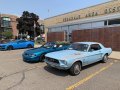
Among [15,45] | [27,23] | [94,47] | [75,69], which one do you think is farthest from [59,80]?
[27,23]

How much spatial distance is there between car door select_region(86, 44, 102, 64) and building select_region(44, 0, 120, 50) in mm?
8239

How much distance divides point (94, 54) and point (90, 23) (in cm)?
1233

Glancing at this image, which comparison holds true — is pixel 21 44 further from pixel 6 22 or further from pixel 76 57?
pixel 6 22

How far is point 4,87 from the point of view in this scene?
18.0 ft

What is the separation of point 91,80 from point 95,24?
14.0m

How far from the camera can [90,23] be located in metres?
20.1

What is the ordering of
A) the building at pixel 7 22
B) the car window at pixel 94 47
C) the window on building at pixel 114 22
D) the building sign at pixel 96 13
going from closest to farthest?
1. the car window at pixel 94 47
2. the window on building at pixel 114 22
3. the building sign at pixel 96 13
4. the building at pixel 7 22

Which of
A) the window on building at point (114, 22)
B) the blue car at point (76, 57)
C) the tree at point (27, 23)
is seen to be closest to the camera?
the blue car at point (76, 57)

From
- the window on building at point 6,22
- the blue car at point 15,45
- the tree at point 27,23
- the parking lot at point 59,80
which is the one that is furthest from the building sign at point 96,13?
the window on building at point 6,22

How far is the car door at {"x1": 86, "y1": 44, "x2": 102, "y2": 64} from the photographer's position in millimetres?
8028

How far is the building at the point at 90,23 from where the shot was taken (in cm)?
1753

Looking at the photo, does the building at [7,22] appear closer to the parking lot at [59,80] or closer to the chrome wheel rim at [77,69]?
the parking lot at [59,80]

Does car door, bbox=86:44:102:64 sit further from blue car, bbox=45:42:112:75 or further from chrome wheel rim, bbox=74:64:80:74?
chrome wheel rim, bbox=74:64:80:74

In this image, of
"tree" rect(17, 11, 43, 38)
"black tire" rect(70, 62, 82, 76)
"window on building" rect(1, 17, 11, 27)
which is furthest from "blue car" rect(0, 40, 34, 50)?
"window on building" rect(1, 17, 11, 27)
